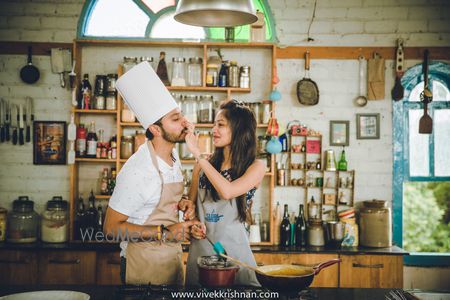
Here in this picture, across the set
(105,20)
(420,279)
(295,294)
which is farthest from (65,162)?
(420,279)

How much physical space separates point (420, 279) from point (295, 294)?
3260mm

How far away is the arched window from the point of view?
5160 mm

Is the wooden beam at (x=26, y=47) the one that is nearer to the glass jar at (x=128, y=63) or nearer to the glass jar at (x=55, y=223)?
the glass jar at (x=128, y=63)

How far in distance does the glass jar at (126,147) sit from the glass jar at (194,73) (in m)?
0.82

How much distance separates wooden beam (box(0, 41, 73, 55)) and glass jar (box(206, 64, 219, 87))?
146 centimetres

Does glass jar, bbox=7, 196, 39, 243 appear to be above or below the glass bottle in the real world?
below

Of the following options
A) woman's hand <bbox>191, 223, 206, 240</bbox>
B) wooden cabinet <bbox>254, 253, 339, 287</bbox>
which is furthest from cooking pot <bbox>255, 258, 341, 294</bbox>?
wooden cabinet <bbox>254, 253, 339, 287</bbox>

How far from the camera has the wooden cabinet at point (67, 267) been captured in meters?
4.50

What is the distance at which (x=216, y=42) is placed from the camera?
192 inches

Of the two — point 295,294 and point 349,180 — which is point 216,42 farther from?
point 295,294

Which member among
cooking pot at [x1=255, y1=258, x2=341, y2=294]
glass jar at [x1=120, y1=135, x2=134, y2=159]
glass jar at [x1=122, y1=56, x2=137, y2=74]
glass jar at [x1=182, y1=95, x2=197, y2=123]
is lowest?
cooking pot at [x1=255, y1=258, x2=341, y2=294]

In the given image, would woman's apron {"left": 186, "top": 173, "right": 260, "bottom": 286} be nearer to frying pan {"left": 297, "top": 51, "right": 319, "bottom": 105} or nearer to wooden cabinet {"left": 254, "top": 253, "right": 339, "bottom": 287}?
wooden cabinet {"left": 254, "top": 253, "right": 339, "bottom": 287}

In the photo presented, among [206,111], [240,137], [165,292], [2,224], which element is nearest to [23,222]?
[2,224]

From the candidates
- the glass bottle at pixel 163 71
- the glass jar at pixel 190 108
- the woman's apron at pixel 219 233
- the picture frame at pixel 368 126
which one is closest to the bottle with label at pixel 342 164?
the picture frame at pixel 368 126
